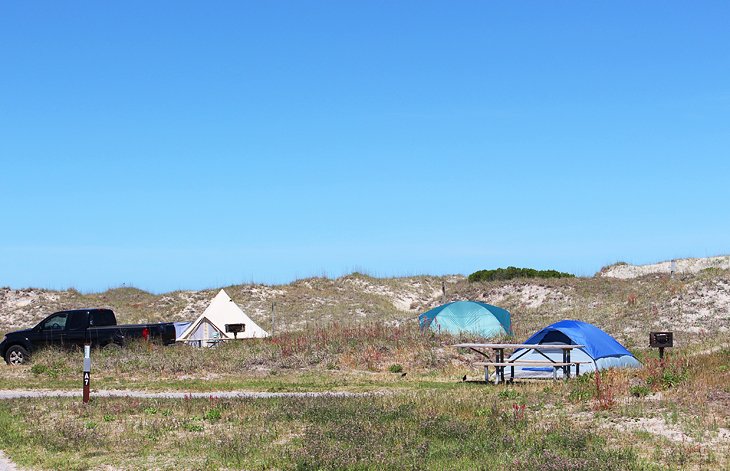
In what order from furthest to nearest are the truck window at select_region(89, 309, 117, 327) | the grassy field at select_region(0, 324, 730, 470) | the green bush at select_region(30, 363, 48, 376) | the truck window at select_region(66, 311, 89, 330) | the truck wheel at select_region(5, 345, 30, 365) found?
the truck window at select_region(89, 309, 117, 327) < the truck window at select_region(66, 311, 89, 330) < the truck wheel at select_region(5, 345, 30, 365) < the green bush at select_region(30, 363, 48, 376) < the grassy field at select_region(0, 324, 730, 470)

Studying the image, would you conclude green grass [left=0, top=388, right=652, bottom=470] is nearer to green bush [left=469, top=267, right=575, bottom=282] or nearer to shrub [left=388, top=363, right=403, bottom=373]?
shrub [left=388, top=363, right=403, bottom=373]

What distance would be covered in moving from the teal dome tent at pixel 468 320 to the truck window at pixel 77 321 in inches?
625

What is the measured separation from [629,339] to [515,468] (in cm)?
2844

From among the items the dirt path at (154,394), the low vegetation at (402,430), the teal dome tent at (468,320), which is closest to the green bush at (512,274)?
the teal dome tent at (468,320)

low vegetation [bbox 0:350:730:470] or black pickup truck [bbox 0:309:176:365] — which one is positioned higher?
black pickup truck [bbox 0:309:176:365]

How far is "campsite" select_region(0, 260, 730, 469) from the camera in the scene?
12.1 metres

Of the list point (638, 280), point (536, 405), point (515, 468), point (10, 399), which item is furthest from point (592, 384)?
point (638, 280)

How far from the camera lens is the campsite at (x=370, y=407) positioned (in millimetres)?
12078

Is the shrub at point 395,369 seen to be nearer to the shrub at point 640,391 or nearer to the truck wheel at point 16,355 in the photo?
the shrub at point 640,391

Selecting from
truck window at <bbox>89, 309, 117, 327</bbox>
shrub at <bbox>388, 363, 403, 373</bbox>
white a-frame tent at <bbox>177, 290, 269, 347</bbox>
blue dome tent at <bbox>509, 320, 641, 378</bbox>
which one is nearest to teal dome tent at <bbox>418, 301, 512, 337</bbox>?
white a-frame tent at <bbox>177, 290, 269, 347</bbox>

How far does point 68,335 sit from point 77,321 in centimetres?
64

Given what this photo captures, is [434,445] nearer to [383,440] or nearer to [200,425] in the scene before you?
[383,440]

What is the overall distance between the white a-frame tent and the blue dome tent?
15.2 m

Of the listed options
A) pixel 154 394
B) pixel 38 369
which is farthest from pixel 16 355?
pixel 154 394
